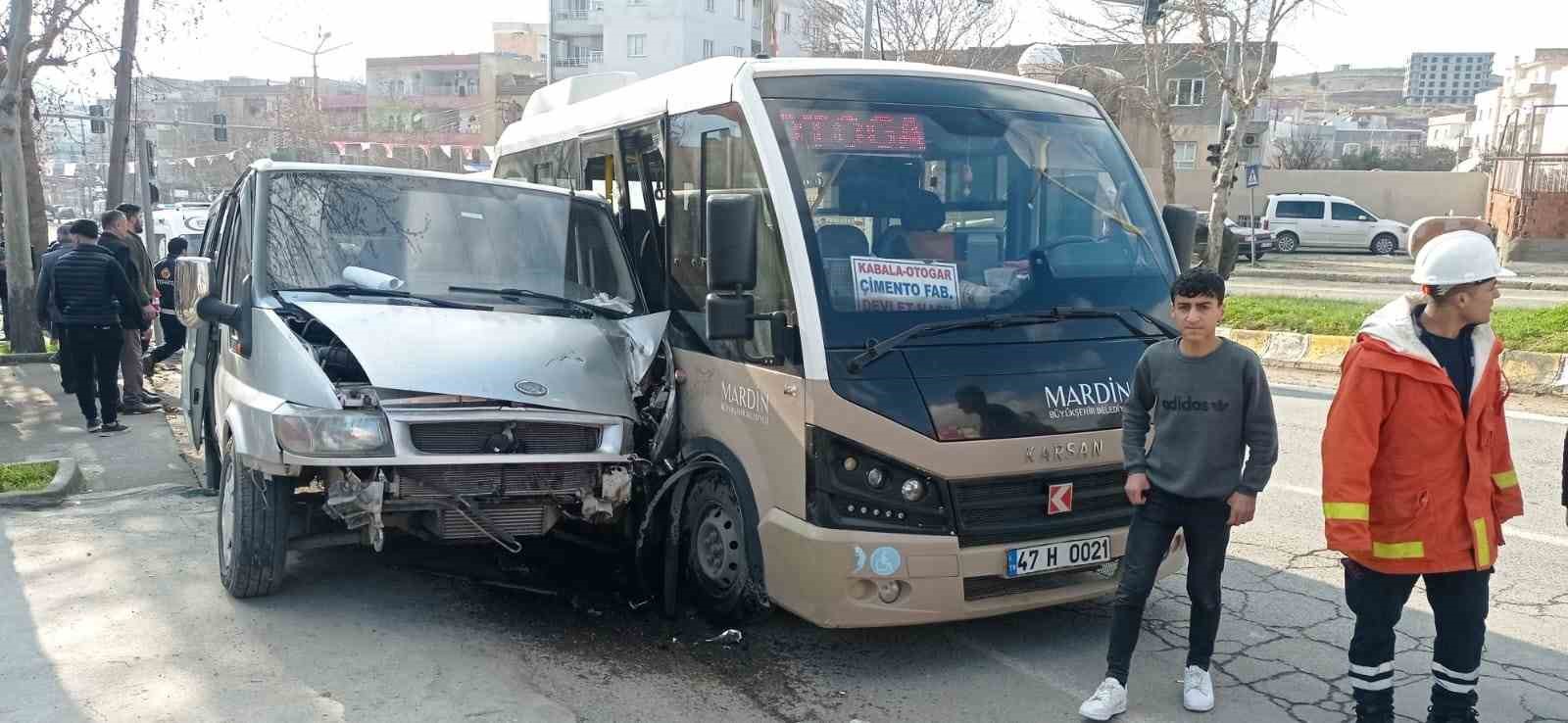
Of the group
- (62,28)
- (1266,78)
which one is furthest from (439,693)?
(1266,78)

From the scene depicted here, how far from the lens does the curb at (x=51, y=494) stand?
753 cm

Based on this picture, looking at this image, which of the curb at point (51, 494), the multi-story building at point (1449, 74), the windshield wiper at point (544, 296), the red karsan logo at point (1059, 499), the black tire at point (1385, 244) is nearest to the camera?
the red karsan logo at point (1059, 499)

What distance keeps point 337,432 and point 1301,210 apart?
34.1 meters

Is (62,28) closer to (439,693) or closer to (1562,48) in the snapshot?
(439,693)

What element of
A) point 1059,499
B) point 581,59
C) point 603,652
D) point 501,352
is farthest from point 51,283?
point 581,59

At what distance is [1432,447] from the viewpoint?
3693 mm

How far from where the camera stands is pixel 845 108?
5074 millimetres

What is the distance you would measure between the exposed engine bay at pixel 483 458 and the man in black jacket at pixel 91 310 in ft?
18.3

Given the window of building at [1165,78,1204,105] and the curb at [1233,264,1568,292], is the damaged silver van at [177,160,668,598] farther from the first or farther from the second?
the window of building at [1165,78,1204,105]

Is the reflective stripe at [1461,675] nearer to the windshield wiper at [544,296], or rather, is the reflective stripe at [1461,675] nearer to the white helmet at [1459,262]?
the white helmet at [1459,262]

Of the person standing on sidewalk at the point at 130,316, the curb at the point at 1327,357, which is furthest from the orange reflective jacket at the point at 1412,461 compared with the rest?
the person standing on sidewalk at the point at 130,316

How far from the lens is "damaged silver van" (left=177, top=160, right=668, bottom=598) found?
200 inches

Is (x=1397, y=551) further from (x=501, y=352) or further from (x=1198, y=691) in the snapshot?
(x=501, y=352)

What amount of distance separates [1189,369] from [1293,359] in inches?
405
